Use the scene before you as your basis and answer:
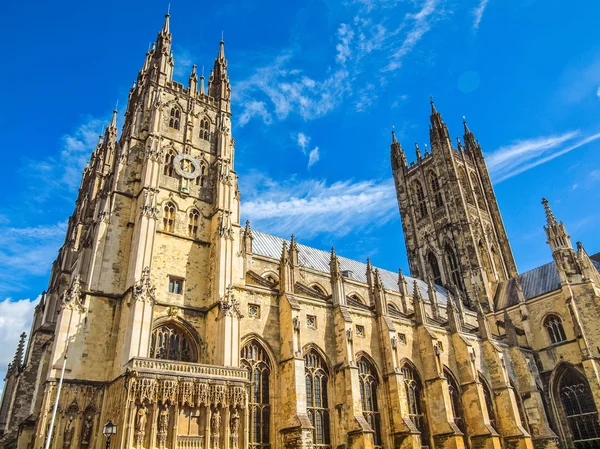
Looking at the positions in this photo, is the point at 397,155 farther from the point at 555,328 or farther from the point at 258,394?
the point at 258,394

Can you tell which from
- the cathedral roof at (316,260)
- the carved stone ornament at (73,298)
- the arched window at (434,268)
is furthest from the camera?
the arched window at (434,268)

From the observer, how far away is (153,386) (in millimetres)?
20344

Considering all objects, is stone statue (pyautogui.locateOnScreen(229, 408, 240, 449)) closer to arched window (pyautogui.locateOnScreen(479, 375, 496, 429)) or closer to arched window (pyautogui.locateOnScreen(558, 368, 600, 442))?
arched window (pyautogui.locateOnScreen(479, 375, 496, 429))

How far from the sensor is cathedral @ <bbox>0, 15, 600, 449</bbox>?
21609mm

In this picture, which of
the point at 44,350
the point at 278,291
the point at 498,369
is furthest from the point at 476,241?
the point at 44,350

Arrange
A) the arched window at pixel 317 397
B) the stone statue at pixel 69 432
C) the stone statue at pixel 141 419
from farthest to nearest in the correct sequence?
the arched window at pixel 317 397 → the stone statue at pixel 69 432 → the stone statue at pixel 141 419

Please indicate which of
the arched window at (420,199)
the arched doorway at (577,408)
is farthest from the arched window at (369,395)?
the arched window at (420,199)

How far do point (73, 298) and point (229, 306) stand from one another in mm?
7688

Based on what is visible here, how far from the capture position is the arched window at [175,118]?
3322cm

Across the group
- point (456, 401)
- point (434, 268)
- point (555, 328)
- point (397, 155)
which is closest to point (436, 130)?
point (397, 155)

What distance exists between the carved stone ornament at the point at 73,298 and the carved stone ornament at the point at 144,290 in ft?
Result: 9.42

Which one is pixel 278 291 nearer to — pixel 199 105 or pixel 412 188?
pixel 199 105

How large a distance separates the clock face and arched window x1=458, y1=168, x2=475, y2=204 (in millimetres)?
38172

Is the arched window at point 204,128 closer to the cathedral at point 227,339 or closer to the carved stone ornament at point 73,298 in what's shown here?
the cathedral at point 227,339
